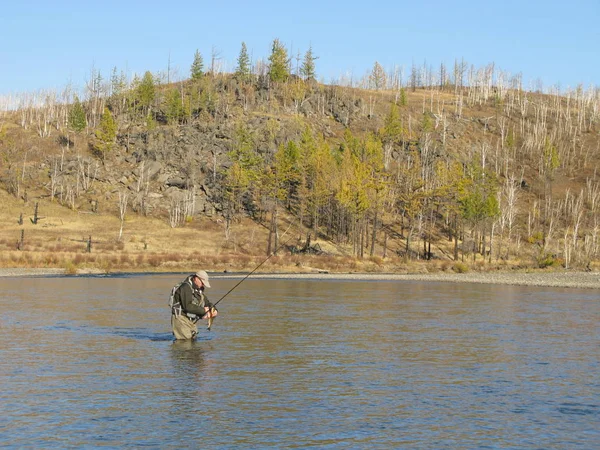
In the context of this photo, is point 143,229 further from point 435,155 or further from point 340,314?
point 340,314

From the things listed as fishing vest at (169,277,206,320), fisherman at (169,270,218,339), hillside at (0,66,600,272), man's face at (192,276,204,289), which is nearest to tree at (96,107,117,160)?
hillside at (0,66,600,272)

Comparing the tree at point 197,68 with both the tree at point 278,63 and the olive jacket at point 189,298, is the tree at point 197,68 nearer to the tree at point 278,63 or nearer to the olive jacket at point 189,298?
the tree at point 278,63

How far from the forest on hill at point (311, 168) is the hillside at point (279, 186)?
41cm

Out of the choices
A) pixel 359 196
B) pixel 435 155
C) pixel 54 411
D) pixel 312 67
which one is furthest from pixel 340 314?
pixel 312 67

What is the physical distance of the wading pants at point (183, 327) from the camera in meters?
18.3

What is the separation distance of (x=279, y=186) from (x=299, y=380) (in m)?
97.4

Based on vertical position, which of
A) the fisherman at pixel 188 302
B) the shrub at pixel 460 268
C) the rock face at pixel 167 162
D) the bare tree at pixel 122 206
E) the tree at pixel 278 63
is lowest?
the shrub at pixel 460 268

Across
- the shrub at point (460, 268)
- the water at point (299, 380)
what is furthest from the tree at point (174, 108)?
the water at point (299, 380)

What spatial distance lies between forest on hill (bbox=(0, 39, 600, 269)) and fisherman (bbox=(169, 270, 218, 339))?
64.8 m

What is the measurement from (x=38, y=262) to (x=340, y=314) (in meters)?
41.4

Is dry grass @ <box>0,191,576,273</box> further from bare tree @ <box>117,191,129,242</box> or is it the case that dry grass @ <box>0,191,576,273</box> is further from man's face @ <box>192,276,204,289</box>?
man's face @ <box>192,276,204,289</box>

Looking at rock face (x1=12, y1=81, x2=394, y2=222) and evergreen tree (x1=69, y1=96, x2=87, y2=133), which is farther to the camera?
evergreen tree (x1=69, y1=96, x2=87, y2=133)

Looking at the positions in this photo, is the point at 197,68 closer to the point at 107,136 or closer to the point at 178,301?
the point at 107,136

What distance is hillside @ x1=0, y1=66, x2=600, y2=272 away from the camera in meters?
84.2
